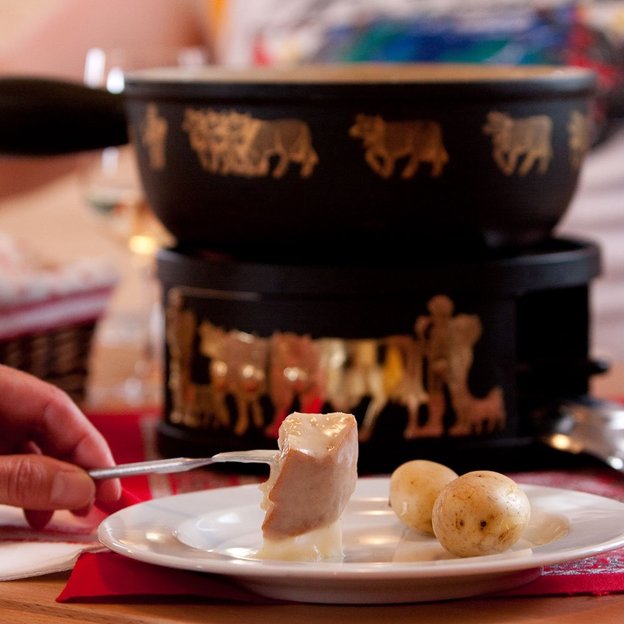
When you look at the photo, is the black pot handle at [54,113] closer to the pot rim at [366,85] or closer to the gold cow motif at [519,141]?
the pot rim at [366,85]

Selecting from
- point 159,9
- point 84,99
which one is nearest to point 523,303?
point 84,99

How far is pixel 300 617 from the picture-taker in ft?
2.48

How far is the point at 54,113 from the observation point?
4.35 ft

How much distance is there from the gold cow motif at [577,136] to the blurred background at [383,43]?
1.04 meters

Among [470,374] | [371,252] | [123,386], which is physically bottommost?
[123,386]

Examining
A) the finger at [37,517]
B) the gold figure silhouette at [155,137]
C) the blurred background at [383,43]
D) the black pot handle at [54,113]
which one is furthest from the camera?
the blurred background at [383,43]

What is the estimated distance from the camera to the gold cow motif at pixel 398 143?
1.09 meters

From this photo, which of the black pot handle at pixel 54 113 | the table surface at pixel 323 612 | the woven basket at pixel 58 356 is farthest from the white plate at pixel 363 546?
the woven basket at pixel 58 356

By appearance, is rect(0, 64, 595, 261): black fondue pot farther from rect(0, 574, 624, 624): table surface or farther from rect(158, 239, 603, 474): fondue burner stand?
rect(0, 574, 624, 624): table surface

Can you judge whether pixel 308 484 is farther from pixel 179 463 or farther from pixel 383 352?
pixel 383 352

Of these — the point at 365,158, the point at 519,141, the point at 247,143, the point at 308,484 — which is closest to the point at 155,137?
the point at 247,143

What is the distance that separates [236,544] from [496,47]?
1.70 m

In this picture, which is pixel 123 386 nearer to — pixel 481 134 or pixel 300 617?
pixel 481 134

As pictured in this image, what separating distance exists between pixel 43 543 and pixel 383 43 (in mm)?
1683
